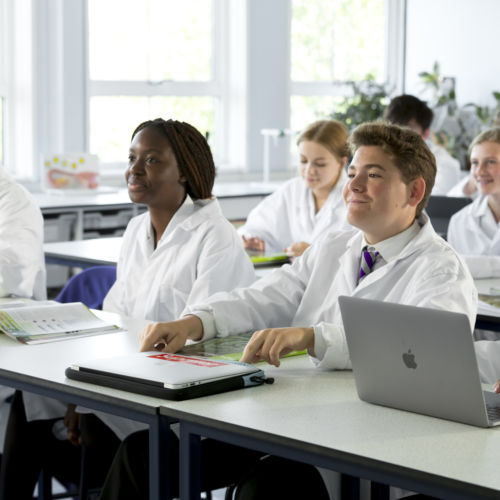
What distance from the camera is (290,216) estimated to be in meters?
4.53

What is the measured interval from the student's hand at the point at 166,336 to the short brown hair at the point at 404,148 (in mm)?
604

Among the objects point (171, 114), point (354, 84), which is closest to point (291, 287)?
point (171, 114)

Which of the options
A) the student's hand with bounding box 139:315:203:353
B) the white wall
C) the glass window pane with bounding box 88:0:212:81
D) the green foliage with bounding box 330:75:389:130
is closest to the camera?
the student's hand with bounding box 139:315:203:353

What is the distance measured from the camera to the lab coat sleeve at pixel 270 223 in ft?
14.9

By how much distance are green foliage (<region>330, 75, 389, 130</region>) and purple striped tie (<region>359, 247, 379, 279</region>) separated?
17.3ft

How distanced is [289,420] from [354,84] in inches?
250

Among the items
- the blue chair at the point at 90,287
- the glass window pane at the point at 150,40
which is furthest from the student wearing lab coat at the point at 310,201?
the glass window pane at the point at 150,40

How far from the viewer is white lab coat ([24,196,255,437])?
2.74m

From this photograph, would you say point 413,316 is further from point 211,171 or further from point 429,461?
point 211,171

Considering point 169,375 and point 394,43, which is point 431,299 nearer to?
point 169,375

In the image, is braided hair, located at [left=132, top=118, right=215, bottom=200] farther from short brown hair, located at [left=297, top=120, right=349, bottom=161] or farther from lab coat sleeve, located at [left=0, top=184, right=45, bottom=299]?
short brown hair, located at [left=297, top=120, right=349, bottom=161]

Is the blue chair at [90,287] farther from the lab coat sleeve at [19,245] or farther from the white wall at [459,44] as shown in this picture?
the white wall at [459,44]

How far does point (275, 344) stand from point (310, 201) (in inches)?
99.1

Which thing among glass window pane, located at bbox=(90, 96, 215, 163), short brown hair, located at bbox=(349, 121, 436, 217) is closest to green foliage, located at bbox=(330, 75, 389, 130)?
glass window pane, located at bbox=(90, 96, 215, 163)
